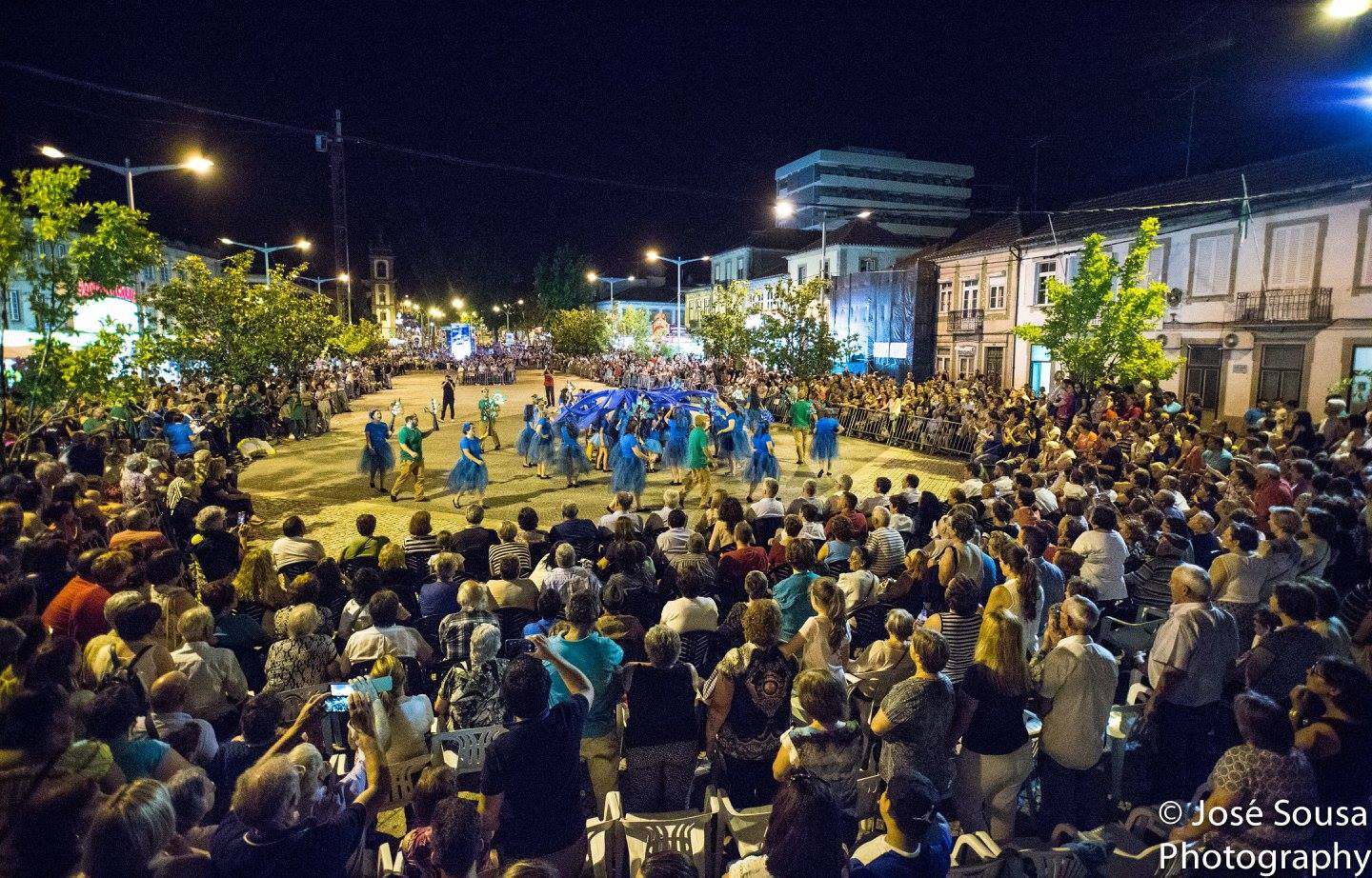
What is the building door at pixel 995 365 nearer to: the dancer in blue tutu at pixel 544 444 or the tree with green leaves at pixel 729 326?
the tree with green leaves at pixel 729 326

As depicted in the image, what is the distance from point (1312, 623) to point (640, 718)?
404 centimetres

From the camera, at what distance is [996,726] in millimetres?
3947

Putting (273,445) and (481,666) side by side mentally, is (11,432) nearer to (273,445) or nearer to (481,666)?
(273,445)

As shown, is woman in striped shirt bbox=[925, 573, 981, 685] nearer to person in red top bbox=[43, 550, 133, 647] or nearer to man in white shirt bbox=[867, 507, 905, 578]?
man in white shirt bbox=[867, 507, 905, 578]

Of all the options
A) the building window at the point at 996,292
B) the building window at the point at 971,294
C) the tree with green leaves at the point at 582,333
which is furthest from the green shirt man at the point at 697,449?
the tree with green leaves at the point at 582,333

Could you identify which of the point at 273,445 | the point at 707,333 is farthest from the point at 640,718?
the point at 707,333

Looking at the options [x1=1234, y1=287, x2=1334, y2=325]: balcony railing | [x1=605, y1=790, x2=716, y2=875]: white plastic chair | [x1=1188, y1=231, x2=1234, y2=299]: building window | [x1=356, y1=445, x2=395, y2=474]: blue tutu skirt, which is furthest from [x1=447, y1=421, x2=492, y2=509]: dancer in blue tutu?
[x1=1188, y1=231, x2=1234, y2=299]: building window

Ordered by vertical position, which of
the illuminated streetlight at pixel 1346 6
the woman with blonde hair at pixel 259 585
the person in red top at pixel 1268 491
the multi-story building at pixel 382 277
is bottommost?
the woman with blonde hair at pixel 259 585

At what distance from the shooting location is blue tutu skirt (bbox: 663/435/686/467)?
15609 mm

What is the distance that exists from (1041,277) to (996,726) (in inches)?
1175

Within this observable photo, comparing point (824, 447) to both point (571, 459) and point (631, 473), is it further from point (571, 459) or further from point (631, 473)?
point (571, 459)

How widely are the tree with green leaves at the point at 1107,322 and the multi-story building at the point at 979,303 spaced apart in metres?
12.8

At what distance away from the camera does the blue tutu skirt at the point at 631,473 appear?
14.0 metres

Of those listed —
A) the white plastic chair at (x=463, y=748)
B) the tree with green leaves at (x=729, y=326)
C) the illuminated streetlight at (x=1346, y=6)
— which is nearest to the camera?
the white plastic chair at (x=463, y=748)
